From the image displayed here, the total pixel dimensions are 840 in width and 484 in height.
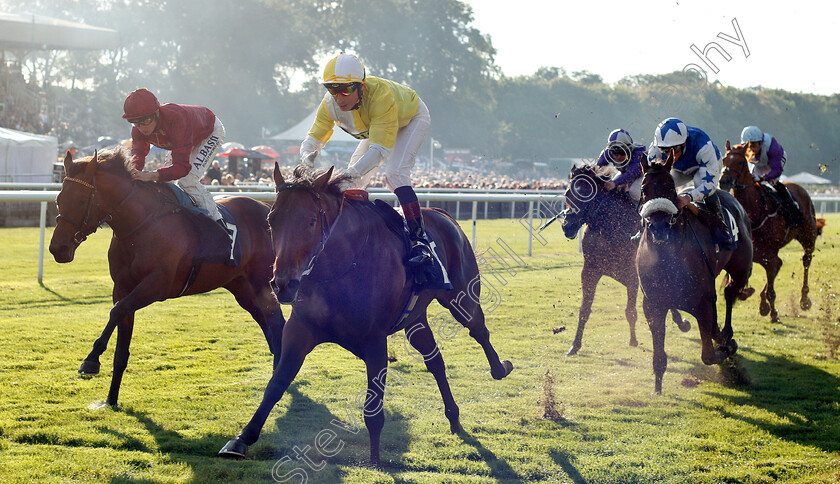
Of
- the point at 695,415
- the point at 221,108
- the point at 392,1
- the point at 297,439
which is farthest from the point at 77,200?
the point at 392,1

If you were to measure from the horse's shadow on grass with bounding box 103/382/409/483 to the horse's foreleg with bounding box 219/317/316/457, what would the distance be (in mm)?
219

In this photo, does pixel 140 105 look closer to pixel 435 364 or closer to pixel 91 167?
pixel 91 167

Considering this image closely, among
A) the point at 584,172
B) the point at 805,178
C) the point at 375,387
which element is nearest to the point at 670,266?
the point at 584,172

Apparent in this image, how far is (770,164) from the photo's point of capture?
8.23 meters

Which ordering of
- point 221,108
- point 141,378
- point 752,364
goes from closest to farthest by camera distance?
point 141,378 < point 752,364 < point 221,108

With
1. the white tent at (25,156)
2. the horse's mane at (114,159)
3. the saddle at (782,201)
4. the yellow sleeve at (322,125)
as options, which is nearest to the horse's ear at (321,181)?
the yellow sleeve at (322,125)

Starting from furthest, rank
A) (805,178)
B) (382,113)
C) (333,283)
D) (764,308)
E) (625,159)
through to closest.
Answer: (805,178), (764,308), (625,159), (382,113), (333,283)

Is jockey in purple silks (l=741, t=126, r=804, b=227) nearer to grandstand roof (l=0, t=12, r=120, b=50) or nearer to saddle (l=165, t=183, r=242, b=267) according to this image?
saddle (l=165, t=183, r=242, b=267)

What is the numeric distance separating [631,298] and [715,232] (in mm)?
1205

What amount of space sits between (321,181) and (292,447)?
1.40m

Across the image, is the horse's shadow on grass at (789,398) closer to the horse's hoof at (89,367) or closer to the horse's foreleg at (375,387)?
the horse's foreleg at (375,387)

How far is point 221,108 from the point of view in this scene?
51.3m

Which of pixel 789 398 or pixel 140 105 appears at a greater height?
pixel 140 105

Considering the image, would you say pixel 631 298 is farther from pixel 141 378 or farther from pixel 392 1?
pixel 392 1
